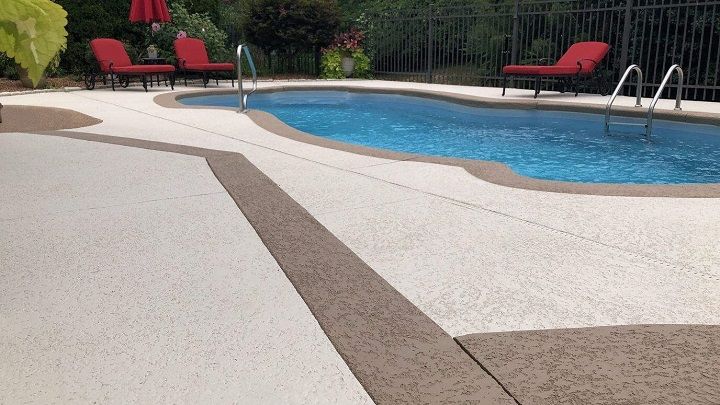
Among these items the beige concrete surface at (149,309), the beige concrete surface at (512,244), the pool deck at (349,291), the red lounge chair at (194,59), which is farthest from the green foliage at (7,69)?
the beige concrete surface at (149,309)

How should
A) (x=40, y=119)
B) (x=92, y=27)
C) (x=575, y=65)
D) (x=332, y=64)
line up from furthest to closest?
(x=332, y=64)
(x=92, y=27)
(x=575, y=65)
(x=40, y=119)

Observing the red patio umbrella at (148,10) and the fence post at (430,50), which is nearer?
the red patio umbrella at (148,10)

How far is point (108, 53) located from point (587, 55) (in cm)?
868

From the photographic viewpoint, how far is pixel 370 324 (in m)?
1.76

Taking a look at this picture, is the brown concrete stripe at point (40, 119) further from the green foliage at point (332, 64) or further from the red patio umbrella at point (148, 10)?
the green foliage at point (332, 64)

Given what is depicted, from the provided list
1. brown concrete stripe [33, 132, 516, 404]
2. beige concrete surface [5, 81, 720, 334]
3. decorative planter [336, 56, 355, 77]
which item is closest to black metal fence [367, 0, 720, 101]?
decorative planter [336, 56, 355, 77]

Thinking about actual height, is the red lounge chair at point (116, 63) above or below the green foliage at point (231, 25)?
below

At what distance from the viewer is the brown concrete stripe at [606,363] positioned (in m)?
1.37

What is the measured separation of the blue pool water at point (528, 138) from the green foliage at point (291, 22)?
4.01 metres

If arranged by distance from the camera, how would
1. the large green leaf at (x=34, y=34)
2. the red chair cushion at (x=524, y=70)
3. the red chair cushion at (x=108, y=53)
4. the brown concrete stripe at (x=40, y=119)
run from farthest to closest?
the red chair cushion at (x=108, y=53)
the red chair cushion at (x=524, y=70)
the brown concrete stripe at (x=40, y=119)
the large green leaf at (x=34, y=34)

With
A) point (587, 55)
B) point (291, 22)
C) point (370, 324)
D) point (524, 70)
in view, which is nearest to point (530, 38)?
point (587, 55)

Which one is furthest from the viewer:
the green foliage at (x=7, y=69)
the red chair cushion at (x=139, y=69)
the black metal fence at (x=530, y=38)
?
the green foliage at (x=7, y=69)

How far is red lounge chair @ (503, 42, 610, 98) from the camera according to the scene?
909 centimetres

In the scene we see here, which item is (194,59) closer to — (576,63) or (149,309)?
(576,63)
